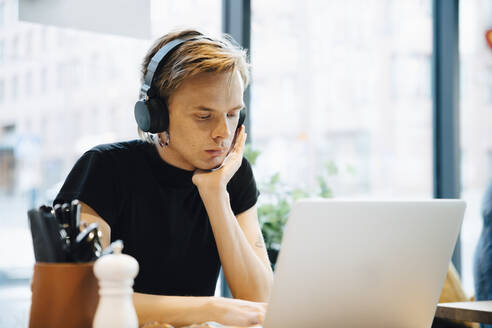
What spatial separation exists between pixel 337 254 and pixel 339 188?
1.70 meters

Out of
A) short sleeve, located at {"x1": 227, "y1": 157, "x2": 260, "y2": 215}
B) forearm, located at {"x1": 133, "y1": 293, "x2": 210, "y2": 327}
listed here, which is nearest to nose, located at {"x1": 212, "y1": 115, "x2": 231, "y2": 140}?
short sleeve, located at {"x1": 227, "y1": 157, "x2": 260, "y2": 215}

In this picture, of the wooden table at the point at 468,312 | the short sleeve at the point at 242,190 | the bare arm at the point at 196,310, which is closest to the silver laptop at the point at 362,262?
the bare arm at the point at 196,310

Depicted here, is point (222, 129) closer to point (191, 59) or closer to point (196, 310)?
point (191, 59)

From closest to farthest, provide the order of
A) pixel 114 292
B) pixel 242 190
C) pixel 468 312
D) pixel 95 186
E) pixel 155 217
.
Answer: pixel 114 292 < pixel 468 312 < pixel 95 186 < pixel 155 217 < pixel 242 190

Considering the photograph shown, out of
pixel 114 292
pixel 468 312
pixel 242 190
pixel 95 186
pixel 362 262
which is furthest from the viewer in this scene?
pixel 242 190

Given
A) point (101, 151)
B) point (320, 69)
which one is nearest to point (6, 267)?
point (101, 151)

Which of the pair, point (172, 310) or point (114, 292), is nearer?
point (114, 292)

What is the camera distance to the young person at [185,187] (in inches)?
57.2

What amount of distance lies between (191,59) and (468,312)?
37.5 inches

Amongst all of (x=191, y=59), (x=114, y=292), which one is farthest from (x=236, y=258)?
(x=114, y=292)

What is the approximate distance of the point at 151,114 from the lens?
1.46 metres

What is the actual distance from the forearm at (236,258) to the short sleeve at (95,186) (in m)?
0.25

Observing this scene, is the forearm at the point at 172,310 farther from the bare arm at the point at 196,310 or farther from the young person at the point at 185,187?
the young person at the point at 185,187

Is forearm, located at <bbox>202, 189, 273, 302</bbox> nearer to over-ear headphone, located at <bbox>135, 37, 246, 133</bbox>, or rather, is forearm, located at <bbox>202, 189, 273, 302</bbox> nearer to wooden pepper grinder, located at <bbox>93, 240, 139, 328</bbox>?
over-ear headphone, located at <bbox>135, 37, 246, 133</bbox>
